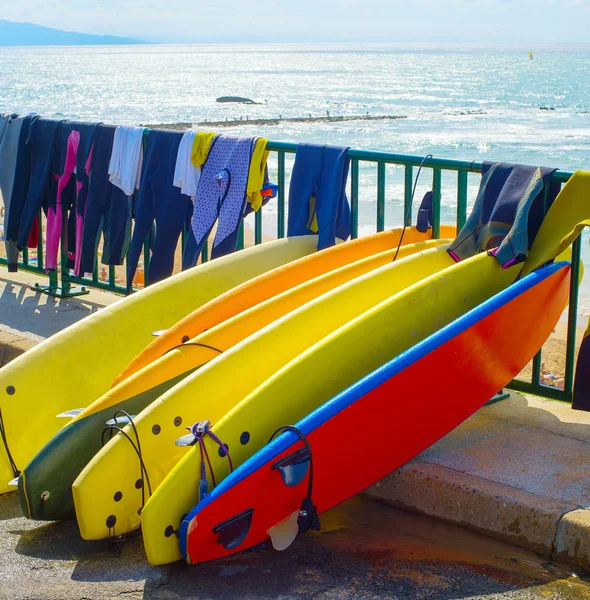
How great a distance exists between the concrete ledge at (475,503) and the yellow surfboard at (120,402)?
890 millimetres

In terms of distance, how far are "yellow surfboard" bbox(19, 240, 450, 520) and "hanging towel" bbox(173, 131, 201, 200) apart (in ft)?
4.83

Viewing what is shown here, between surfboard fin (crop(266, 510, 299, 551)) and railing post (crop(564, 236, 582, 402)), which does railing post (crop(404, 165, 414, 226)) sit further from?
surfboard fin (crop(266, 510, 299, 551))

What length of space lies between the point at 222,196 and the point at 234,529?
2.54 metres

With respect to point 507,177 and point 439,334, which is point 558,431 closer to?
point 439,334

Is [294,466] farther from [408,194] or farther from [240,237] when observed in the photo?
[240,237]

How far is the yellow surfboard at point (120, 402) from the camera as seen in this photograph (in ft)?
10.7

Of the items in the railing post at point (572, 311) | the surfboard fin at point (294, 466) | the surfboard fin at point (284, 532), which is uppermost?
the railing post at point (572, 311)

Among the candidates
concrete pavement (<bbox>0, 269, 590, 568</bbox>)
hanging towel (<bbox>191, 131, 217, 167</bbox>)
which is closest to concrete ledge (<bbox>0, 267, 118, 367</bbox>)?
hanging towel (<bbox>191, 131, 217, 167</bbox>)

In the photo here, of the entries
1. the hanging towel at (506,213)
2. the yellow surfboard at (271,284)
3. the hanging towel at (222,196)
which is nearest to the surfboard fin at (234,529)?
the yellow surfboard at (271,284)

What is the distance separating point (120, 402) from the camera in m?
3.46

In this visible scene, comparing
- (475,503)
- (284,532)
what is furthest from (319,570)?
(475,503)

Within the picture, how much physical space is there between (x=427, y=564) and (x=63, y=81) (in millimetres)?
129600

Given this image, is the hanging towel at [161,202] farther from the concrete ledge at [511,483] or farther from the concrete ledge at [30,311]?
the concrete ledge at [511,483]

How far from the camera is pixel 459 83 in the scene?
113938 mm
